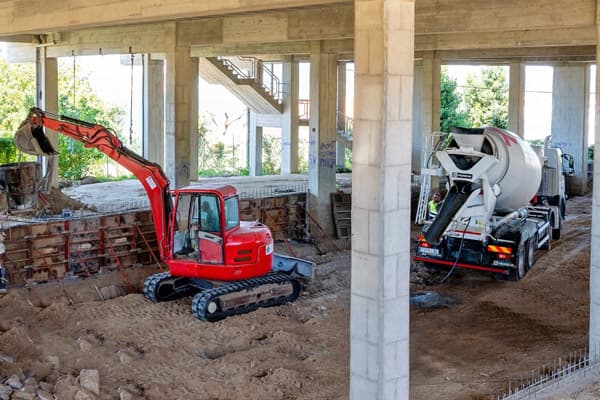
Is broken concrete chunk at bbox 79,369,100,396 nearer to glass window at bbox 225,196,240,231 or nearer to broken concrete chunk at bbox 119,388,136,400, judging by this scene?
Answer: broken concrete chunk at bbox 119,388,136,400

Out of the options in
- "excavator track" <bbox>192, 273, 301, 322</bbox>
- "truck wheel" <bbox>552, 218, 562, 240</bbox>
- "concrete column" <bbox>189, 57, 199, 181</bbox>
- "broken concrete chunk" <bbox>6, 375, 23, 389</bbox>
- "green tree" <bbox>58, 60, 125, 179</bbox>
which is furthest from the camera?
"green tree" <bbox>58, 60, 125, 179</bbox>

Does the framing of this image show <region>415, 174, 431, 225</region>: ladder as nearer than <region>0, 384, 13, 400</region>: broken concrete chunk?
No

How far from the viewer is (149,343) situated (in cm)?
1611

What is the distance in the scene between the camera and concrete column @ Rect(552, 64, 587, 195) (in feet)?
123

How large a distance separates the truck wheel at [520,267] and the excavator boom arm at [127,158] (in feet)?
28.3

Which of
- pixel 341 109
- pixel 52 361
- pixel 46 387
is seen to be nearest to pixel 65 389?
pixel 46 387

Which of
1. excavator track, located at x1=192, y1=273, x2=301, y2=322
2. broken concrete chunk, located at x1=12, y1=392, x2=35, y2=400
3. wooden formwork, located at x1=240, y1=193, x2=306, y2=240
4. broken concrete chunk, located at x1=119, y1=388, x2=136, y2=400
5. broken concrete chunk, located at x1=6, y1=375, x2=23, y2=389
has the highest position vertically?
wooden formwork, located at x1=240, y1=193, x2=306, y2=240

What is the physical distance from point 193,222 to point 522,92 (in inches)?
956

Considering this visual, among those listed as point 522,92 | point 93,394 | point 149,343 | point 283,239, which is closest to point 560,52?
point 522,92

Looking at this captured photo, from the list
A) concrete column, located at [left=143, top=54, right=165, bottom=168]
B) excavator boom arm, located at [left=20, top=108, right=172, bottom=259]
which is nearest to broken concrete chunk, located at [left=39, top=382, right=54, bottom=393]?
excavator boom arm, located at [left=20, top=108, right=172, bottom=259]

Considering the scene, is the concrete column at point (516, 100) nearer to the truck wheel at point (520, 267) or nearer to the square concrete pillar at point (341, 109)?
the square concrete pillar at point (341, 109)

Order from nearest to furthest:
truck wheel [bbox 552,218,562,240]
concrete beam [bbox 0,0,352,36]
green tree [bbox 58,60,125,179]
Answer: concrete beam [bbox 0,0,352,36], truck wheel [bbox 552,218,562,240], green tree [bbox 58,60,125,179]

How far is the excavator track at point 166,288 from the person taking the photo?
60.5 ft

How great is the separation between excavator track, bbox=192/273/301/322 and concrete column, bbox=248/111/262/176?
25.1m
